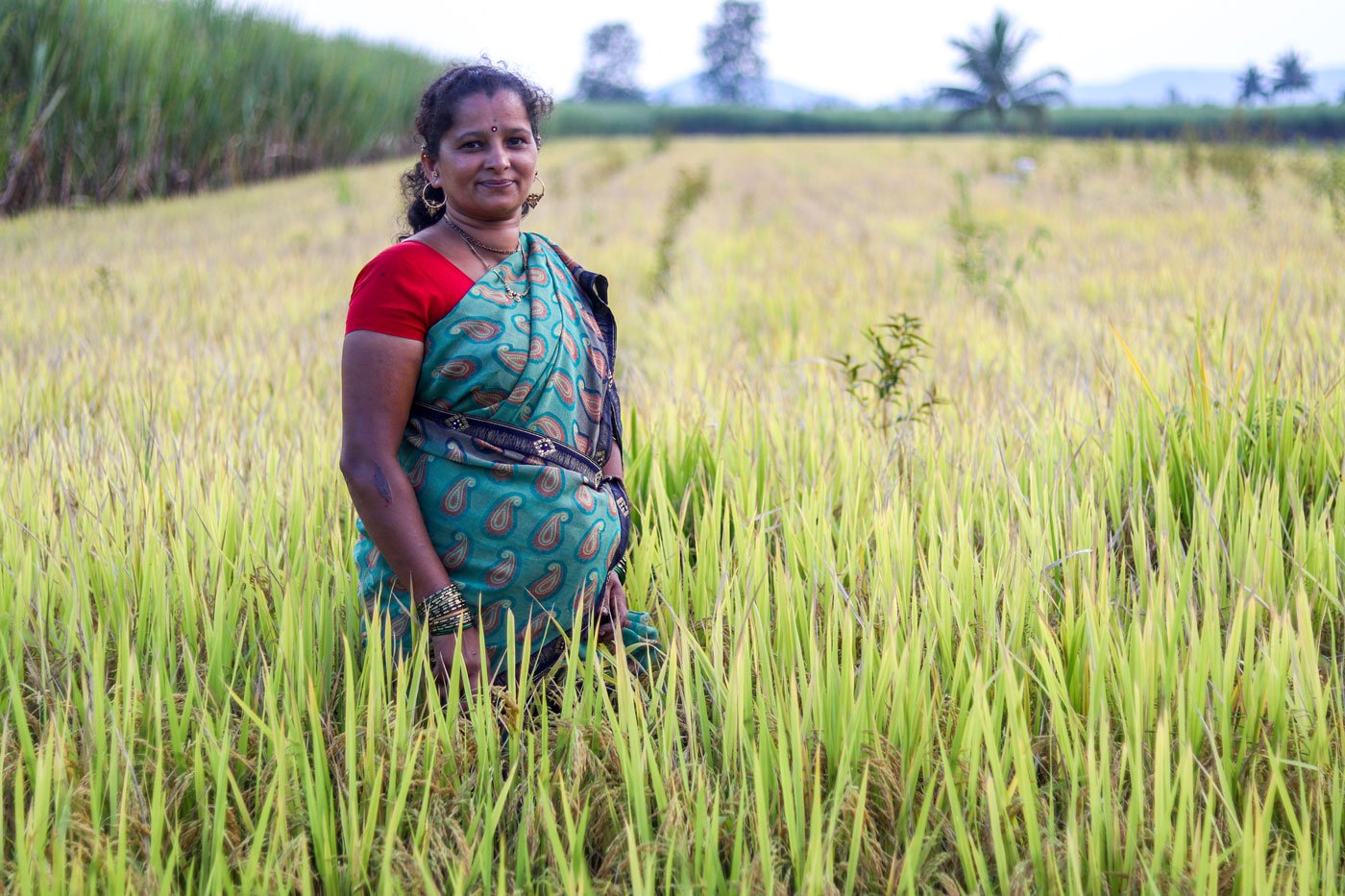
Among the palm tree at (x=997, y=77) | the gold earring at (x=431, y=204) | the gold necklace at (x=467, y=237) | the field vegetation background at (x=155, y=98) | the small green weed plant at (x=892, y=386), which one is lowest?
the small green weed plant at (x=892, y=386)

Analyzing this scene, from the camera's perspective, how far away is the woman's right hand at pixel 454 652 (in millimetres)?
1260

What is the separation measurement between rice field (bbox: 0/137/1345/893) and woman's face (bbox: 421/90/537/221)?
0.60 meters

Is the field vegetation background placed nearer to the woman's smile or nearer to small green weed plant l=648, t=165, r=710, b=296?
small green weed plant l=648, t=165, r=710, b=296

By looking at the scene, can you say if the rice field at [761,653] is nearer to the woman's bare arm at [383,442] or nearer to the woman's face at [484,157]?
the woman's bare arm at [383,442]

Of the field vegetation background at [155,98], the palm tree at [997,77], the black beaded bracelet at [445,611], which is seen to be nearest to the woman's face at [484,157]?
the black beaded bracelet at [445,611]

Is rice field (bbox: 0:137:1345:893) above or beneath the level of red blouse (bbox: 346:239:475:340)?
beneath

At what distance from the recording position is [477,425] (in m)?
1.31

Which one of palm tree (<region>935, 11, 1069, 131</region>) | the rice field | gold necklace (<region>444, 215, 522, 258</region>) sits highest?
palm tree (<region>935, 11, 1069, 131</region>)

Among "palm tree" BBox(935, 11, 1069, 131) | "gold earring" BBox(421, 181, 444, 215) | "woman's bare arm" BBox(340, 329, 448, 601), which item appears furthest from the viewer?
"palm tree" BBox(935, 11, 1069, 131)

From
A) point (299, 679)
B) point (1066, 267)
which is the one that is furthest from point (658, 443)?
point (1066, 267)

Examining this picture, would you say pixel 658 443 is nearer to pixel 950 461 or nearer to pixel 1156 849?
pixel 950 461

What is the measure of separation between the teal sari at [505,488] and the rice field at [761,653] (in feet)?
0.35

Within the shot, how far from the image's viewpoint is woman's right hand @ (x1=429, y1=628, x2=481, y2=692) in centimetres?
126

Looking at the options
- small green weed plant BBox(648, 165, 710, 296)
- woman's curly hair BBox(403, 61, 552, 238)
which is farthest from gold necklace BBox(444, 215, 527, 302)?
small green weed plant BBox(648, 165, 710, 296)
